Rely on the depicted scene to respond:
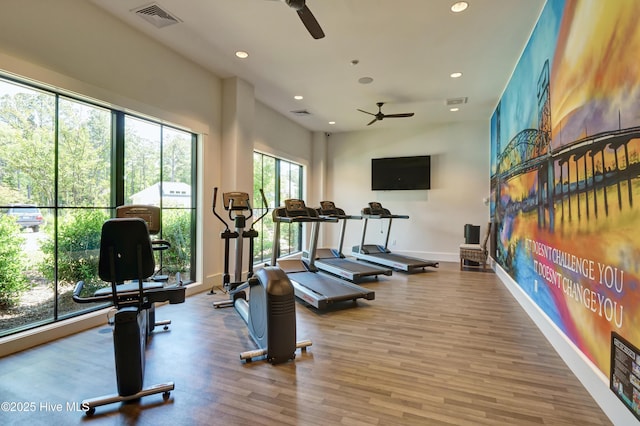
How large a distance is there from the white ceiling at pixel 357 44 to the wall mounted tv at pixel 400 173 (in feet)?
7.38

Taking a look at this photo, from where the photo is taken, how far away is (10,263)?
3062 millimetres

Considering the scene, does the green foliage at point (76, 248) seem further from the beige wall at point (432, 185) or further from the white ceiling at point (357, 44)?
the beige wall at point (432, 185)

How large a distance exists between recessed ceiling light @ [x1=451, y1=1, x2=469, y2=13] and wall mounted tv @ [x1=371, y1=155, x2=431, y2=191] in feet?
17.1

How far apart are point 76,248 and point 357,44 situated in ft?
14.5

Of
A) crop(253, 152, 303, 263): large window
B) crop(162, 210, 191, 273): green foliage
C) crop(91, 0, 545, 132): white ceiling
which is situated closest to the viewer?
crop(91, 0, 545, 132): white ceiling

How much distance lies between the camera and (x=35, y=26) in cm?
308

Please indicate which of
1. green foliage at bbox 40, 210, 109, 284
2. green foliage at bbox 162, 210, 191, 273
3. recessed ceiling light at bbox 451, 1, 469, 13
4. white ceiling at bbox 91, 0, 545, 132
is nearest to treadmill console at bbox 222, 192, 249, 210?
green foliage at bbox 162, 210, 191, 273

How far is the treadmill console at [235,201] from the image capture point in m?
4.62

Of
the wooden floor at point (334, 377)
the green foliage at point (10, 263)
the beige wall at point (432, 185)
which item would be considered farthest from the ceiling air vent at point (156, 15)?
the beige wall at point (432, 185)

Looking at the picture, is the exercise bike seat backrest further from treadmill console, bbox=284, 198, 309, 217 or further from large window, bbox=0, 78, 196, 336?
treadmill console, bbox=284, 198, 309, 217

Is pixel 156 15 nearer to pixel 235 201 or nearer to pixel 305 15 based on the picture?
pixel 305 15

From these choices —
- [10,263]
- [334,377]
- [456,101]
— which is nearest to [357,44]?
[456,101]

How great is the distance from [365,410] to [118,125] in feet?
14.0

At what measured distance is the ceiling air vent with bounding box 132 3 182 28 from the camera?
12.0ft
